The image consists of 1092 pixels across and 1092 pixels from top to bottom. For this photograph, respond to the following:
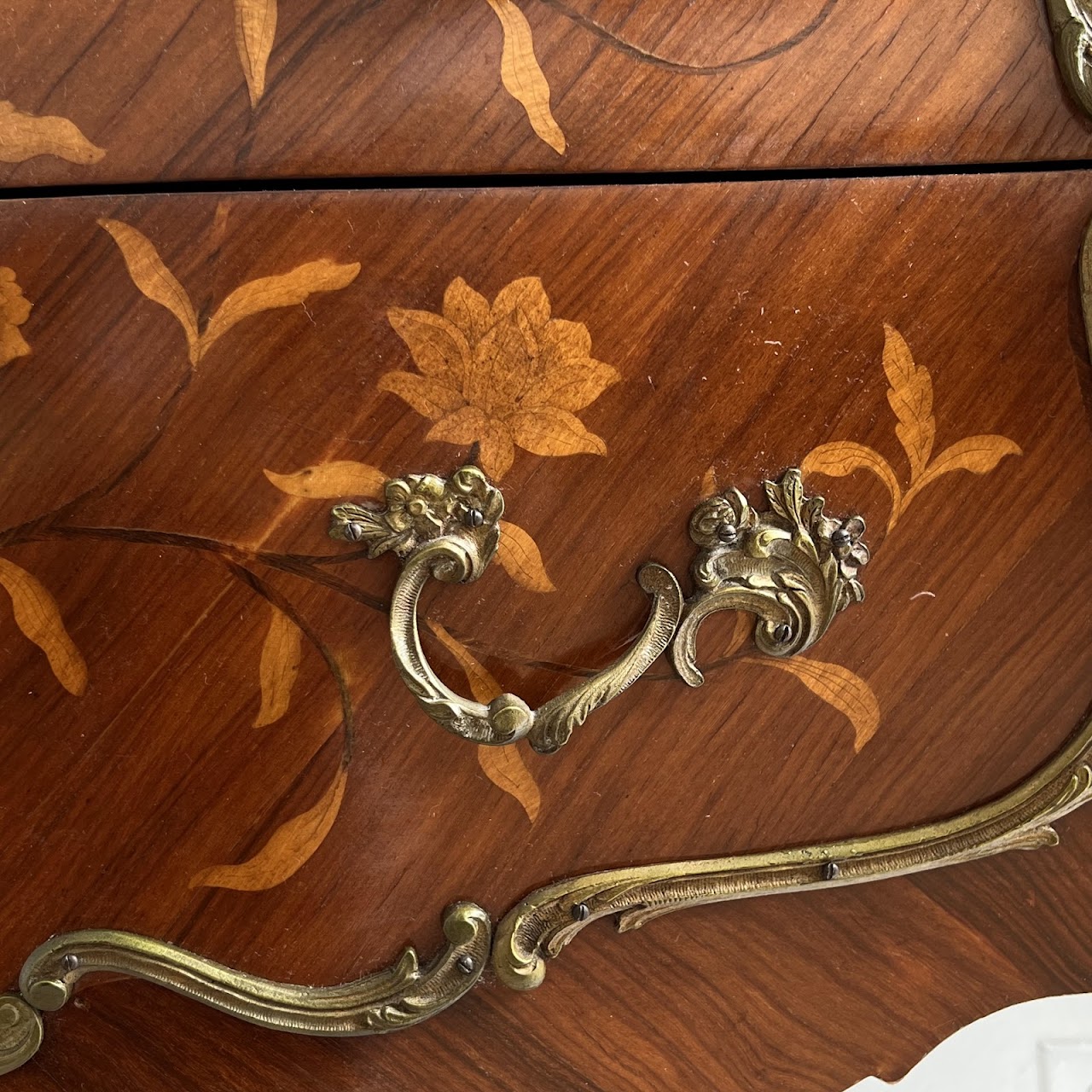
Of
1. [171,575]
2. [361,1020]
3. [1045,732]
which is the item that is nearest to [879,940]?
[1045,732]

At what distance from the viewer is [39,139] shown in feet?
1.14

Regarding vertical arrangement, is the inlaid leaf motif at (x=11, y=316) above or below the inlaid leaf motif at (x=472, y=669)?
above

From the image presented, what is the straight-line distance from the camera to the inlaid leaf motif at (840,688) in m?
0.42

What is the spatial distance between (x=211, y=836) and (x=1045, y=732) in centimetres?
34

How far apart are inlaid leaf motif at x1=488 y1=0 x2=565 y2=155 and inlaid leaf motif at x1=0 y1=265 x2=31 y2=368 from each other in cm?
18

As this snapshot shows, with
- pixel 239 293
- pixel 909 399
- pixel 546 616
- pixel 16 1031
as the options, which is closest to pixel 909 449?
pixel 909 399

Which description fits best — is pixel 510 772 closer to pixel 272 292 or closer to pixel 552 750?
pixel 552 750

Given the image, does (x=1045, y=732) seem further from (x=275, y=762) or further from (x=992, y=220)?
(x=275, y=762)

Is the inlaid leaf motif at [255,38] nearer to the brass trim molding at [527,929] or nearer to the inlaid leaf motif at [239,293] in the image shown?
the inlaid leaf motif at [239,293]

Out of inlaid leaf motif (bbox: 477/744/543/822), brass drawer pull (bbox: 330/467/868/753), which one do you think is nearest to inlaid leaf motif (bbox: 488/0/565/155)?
brass drawer pull (bbox: 330/467/868/753)

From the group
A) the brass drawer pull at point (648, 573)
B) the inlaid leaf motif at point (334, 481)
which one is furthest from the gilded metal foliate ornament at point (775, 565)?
the inlaid leaf motif at point (334, 481)

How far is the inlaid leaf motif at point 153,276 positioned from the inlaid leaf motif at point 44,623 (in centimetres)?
10

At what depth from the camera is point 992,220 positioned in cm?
40

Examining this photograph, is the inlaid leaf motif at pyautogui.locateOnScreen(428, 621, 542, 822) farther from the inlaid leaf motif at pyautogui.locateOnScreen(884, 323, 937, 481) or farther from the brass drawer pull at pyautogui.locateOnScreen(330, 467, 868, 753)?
the inlaid leaf motif at pyautogui.locateOnScreen(884, 323, 937, 481)
